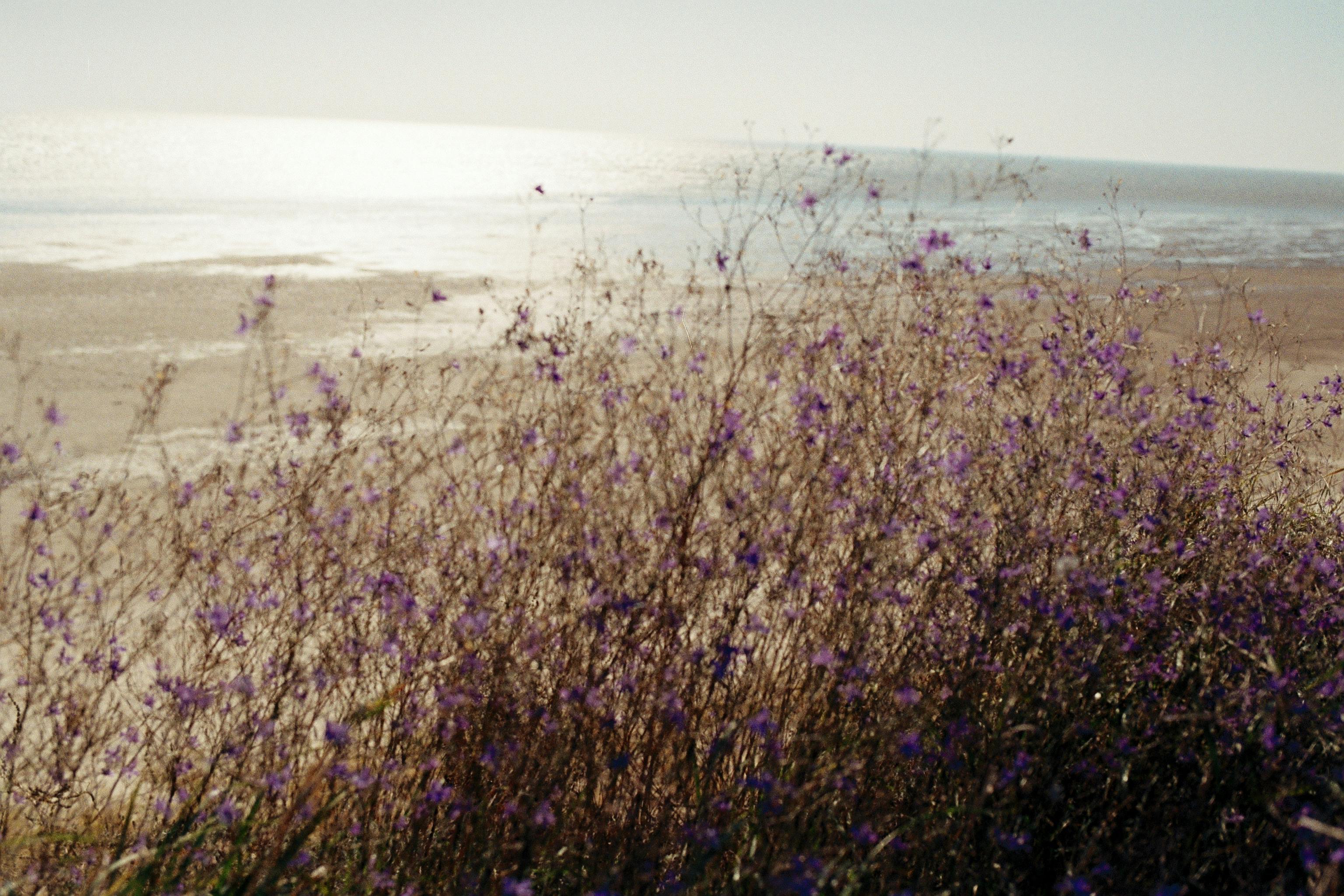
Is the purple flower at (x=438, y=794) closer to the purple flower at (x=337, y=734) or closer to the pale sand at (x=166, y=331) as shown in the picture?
the purple flower at (x=337, y=734)

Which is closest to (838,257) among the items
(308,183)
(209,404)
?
(209,404)

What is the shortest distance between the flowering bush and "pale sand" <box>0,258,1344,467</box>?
4.66 metres

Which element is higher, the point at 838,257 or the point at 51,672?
the point at 838,257

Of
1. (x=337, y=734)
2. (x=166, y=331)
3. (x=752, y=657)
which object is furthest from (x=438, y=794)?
(x=166, y=331)

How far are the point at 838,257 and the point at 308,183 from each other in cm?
5933

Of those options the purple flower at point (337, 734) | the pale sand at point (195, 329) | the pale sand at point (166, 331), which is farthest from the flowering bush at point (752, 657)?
the pale sand at point (195, 329)

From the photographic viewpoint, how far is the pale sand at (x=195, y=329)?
Result: 9.96 meters

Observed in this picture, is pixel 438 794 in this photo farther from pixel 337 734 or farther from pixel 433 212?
pixel 433 212

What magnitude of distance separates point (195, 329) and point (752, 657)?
13.9m

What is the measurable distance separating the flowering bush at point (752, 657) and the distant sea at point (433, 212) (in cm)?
71

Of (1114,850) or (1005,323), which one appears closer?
(1114,850)

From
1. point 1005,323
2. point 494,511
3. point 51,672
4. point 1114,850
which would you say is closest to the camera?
point 1114,850

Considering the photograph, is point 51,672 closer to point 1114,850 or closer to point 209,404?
point 1114,850

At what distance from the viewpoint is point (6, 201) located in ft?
105
